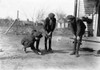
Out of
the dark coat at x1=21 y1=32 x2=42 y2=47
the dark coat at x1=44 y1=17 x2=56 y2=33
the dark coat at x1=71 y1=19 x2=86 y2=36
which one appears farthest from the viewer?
the dark coat at x1=44 y1=17 x2=56 y2=33

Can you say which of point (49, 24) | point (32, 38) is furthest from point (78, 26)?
point (32, 38)

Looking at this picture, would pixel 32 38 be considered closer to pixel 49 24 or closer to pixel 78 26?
pixel 49 24

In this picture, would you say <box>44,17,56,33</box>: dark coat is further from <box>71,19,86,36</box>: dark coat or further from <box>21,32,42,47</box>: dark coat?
<box>71,19,86,36</box>: dark coat

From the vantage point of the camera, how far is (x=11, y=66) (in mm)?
4238

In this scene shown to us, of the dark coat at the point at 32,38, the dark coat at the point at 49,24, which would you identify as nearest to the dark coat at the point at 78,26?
the dark coat at the point at 49,24

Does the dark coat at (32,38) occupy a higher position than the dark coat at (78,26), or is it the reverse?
the dark coat at (78,26)

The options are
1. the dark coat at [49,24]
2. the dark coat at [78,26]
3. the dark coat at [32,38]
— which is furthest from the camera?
the dark coat at [49,24]

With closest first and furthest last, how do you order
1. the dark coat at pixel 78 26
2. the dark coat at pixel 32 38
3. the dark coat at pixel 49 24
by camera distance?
the dark coat at pixel 78 26
the dark coat at pixel 32 38
the dark coat at pixel 49 24

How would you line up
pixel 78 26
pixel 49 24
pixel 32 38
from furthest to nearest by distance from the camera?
1. pixel 49 24
2. pixel 32 38
3. pixel 78 26

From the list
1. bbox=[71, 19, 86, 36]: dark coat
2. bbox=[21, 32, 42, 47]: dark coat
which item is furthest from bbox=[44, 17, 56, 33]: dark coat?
bbox=[71, 19, 86, 36]: dark coat

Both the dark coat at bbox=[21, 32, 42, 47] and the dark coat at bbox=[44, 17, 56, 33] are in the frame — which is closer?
the dark coat at bbox=[21, 32, 42, 47]

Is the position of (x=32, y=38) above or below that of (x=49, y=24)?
below

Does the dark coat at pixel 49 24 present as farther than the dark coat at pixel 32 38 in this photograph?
Yes

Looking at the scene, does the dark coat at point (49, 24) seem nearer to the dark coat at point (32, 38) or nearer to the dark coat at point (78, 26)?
the dark coat at point (32, 38)
